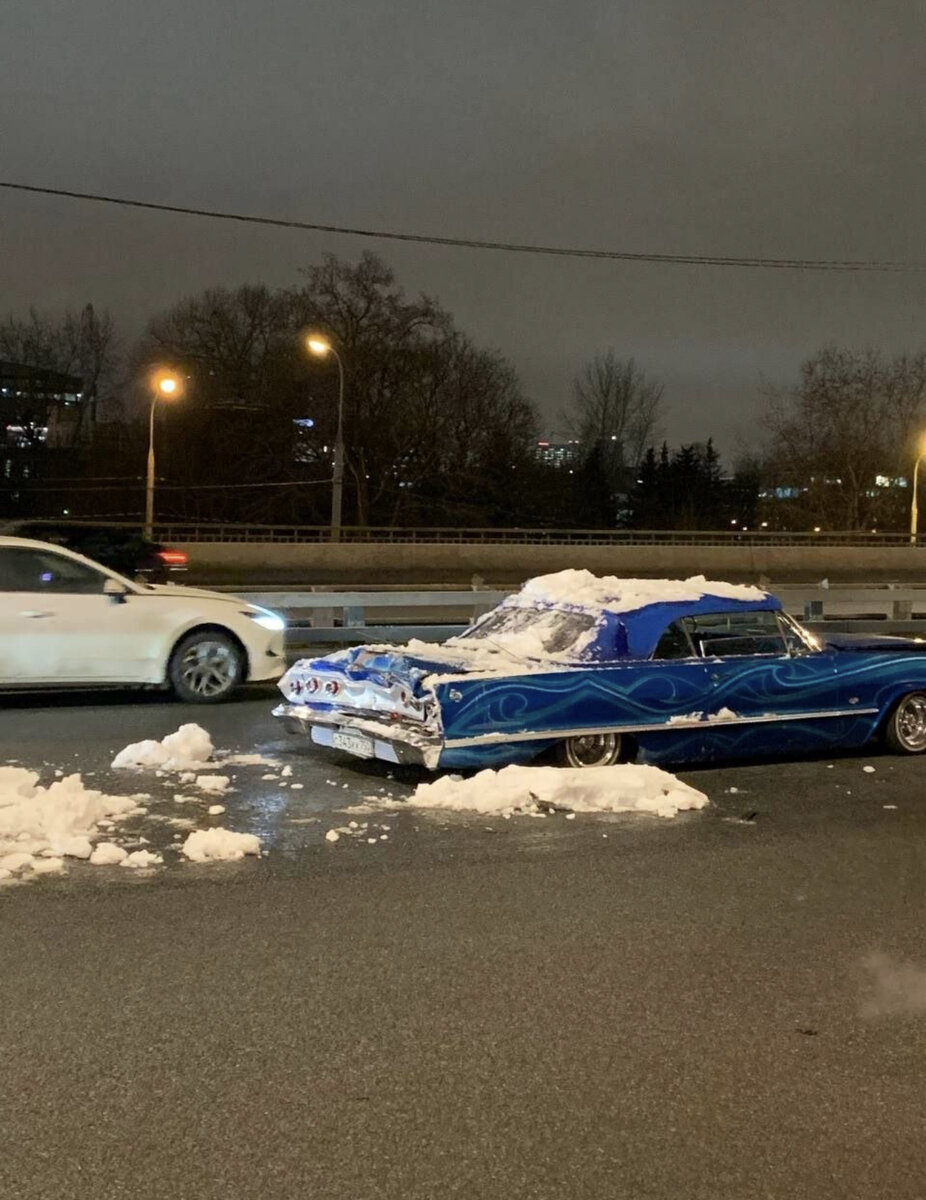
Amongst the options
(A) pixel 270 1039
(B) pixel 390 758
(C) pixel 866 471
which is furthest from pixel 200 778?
(C) pixel 866 471

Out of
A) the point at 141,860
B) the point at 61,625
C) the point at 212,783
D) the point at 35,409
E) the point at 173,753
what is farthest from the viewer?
the point at 35,409

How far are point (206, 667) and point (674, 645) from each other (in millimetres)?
5202

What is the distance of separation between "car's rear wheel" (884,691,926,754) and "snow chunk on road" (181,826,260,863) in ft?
17.8

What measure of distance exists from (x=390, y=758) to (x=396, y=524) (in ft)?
179

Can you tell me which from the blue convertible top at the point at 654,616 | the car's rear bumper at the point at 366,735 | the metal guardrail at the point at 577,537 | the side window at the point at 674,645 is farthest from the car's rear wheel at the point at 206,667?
the metal guardrail at the point at 577,537

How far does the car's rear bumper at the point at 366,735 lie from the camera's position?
26.0 feet

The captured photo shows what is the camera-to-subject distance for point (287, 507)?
63.2 meters

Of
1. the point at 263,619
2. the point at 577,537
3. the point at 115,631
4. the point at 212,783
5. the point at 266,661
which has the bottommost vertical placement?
the point at 212,783

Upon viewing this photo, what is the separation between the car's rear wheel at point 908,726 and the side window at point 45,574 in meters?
7.16

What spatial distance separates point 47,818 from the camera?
6789 mm

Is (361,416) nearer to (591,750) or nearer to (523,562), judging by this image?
(523,562)

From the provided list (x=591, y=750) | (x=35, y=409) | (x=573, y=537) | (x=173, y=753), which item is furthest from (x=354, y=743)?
(x=35, y=409)

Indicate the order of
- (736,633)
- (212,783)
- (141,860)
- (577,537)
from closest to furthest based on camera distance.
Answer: (141,860) < (212,783) < (736,633) < (577,537)

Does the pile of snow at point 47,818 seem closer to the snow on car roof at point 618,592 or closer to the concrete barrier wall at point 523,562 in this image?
the snow on car roof at point 618,592
